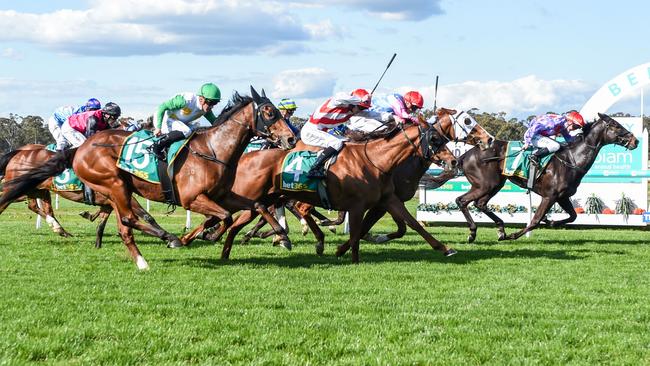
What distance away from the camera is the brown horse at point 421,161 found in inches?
386

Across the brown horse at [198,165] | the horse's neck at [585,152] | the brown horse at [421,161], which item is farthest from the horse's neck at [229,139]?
the horse's neck at [585,152]

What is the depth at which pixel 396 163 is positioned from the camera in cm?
952

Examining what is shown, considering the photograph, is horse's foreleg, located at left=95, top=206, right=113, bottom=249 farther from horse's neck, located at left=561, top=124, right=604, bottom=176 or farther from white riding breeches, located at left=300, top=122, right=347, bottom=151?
horse's neck, located at left=561, top=124, right=604, bottom=176

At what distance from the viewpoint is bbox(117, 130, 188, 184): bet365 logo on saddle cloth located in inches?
347

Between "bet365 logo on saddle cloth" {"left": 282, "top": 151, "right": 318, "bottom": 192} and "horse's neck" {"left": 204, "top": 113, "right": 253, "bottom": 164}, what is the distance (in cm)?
97

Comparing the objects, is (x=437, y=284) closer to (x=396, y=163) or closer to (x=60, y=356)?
(x=396, y=163)

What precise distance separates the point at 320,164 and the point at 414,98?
2245 mm

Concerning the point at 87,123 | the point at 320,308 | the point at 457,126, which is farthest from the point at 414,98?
the point at 320,308

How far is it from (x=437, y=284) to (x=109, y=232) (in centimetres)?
760

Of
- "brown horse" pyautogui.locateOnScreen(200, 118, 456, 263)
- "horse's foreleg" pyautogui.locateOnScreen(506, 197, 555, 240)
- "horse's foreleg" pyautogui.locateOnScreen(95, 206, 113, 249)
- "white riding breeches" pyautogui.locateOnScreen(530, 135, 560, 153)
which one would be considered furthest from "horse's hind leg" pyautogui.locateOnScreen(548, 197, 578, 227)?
"horse's foreleg" pyautogui.locateOnScreen(95, 206, 113, 249)

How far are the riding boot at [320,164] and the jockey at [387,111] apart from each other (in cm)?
76

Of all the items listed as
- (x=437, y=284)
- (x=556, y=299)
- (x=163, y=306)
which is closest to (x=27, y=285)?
(x=163, y=306)

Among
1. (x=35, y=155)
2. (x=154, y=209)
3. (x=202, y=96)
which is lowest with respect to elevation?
(x=154, y=209)

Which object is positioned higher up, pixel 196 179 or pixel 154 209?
pixel 196 179
